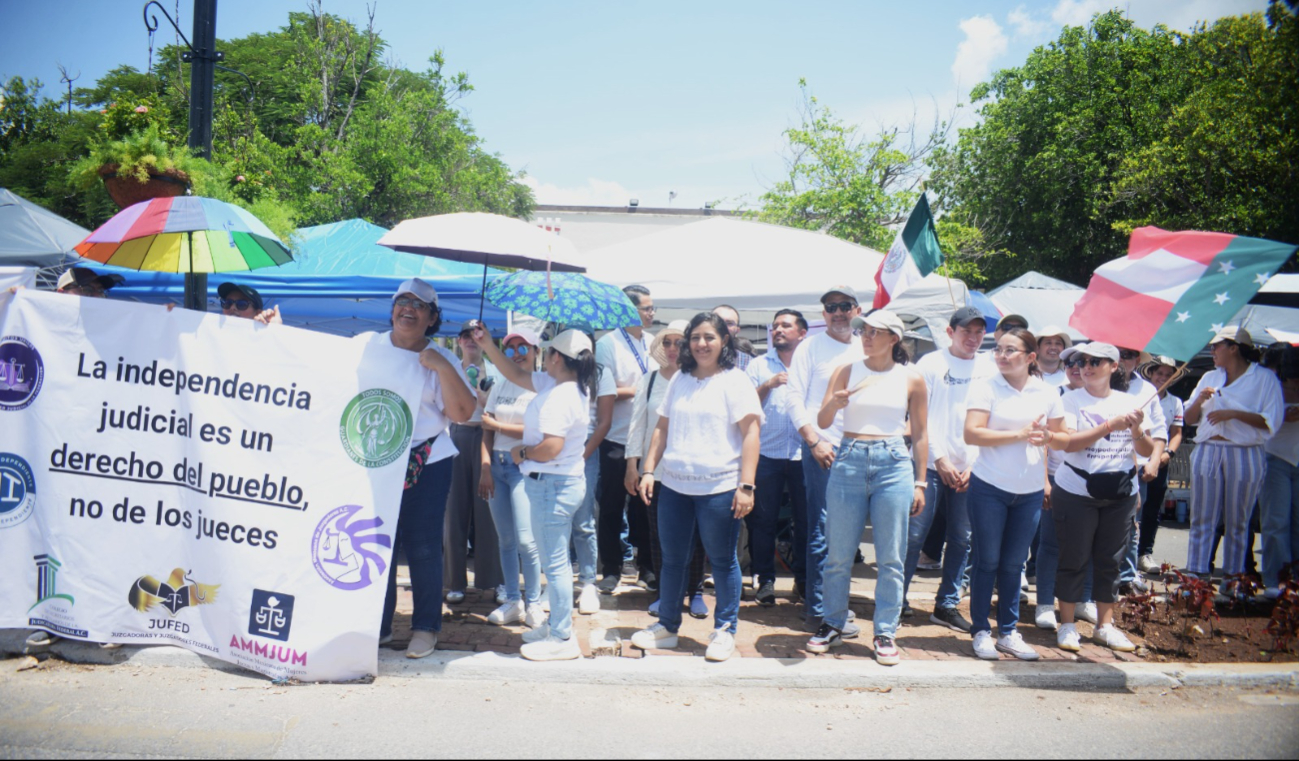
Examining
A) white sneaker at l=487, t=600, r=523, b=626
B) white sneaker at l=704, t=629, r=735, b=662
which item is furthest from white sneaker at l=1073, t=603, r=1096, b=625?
white sneaker at l=487, t=600, r=523, b=626

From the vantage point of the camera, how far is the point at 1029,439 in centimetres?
501

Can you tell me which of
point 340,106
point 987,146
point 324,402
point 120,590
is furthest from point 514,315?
point 987,146

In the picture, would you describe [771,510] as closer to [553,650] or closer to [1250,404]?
[553,650]

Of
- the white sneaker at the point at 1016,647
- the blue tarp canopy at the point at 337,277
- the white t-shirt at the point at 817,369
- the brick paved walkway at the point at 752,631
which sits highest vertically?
the blue tarp canopy at the point at 337,277

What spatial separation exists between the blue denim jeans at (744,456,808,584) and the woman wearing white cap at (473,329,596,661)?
1.84 metres

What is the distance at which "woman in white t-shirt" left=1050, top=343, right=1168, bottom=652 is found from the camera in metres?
5.17

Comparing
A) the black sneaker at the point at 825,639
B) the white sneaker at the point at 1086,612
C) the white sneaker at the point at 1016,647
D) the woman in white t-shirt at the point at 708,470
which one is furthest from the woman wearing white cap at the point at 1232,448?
the woman in white t-shirt at the point at 708,470

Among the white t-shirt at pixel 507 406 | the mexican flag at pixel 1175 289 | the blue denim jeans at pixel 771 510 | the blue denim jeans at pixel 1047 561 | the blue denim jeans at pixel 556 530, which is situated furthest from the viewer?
the blue denim jeans at pixel 771 510

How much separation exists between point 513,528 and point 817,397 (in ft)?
7.47

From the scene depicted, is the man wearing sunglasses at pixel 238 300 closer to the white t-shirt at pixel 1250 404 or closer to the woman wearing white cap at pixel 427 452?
the woman wearing white cap at pixel 427 452

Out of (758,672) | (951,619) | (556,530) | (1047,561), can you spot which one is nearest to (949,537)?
(951,619)

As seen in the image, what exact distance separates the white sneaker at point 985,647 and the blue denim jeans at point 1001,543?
7 centimetres

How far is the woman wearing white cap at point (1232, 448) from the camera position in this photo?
6.59 meters

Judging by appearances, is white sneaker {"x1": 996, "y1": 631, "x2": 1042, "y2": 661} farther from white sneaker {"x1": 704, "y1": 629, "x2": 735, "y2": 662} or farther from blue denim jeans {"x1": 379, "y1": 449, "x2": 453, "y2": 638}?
blue denim jeans {"x1": 379, "y1": 449, "x2": 453, "y2": 638}
